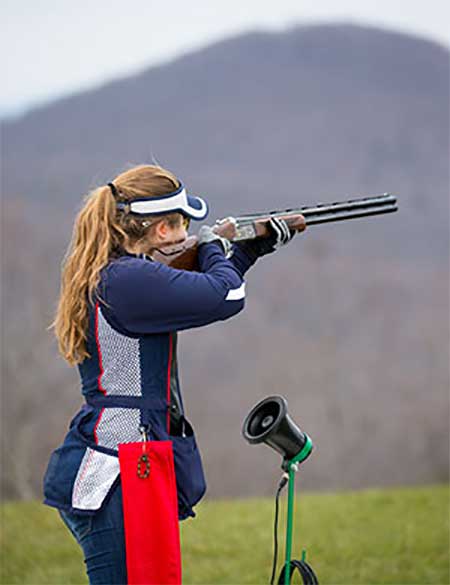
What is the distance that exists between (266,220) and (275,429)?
33.2 inches

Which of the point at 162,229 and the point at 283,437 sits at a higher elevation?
the point at 162,229

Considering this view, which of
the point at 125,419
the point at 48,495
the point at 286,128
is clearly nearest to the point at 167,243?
the point at 125,419

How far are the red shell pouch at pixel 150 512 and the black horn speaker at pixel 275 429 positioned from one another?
16.7 inches

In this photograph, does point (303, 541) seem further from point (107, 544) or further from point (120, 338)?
point (120, 338)

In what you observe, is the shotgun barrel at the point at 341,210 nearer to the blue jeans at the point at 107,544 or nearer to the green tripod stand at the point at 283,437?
the green tripod stand at the point at 283,437

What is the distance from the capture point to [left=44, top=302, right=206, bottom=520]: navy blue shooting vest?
2.91 metres

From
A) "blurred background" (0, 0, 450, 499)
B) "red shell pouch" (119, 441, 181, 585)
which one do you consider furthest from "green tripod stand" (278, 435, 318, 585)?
"blurred background" (0, 0, 450, 499)

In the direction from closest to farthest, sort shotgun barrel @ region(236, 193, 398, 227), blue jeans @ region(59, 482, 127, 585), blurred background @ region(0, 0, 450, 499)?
blue jeans @ region(59, 482, 127, 585) → shotgun barrel @ region(236, 193, 398, 227) → blurred background @ region(0, 0, 450, 499)

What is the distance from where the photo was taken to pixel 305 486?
57.9 ft

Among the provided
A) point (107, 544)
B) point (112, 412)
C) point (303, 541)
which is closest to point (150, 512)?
point (107, 544)

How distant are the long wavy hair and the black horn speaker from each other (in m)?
0.70

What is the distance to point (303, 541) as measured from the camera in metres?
6.63

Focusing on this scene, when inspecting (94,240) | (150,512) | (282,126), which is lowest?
(150,512)

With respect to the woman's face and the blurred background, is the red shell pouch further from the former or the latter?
the blurred background
